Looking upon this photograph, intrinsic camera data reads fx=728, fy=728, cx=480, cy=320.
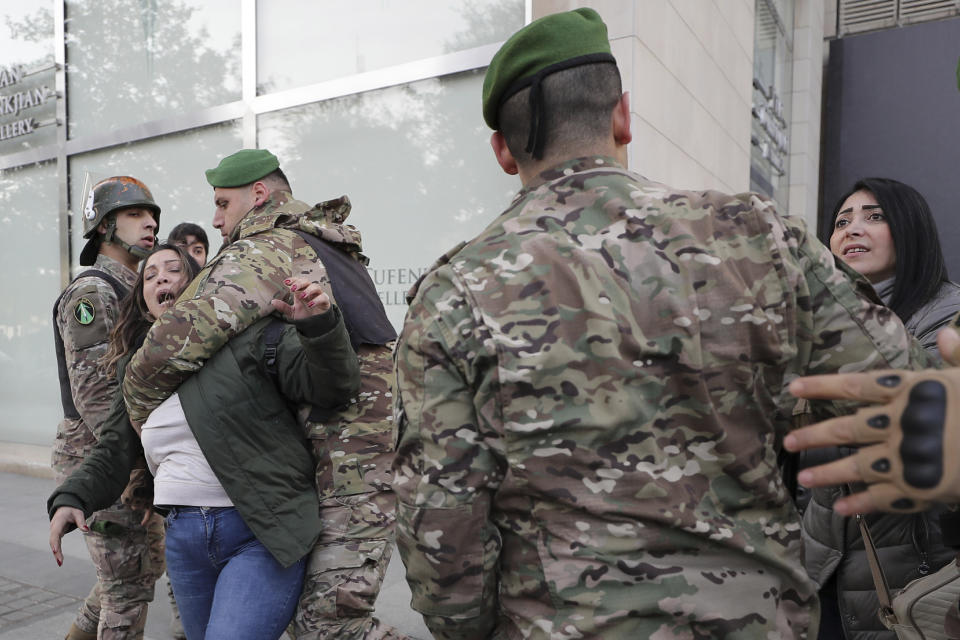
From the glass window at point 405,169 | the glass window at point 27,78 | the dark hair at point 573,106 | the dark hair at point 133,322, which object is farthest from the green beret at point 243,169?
the glass window at point 27,78

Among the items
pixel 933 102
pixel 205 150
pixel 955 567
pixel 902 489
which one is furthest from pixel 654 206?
pixel 933 102

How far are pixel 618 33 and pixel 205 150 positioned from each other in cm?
422

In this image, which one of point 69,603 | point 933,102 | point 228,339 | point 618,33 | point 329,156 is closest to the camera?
point 228,339

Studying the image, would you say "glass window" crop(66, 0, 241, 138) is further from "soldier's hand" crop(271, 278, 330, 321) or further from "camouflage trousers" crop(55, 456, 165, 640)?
"soldier's hand" crop(271, 278, 330, 321)

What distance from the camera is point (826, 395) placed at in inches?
37.4

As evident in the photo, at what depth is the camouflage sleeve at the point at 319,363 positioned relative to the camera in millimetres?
1969

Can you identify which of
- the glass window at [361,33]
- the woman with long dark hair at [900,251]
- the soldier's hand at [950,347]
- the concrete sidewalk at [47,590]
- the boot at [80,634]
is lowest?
the concrete sidewalk at [47,590]

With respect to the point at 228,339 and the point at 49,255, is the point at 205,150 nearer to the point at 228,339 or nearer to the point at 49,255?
the point at 49,255

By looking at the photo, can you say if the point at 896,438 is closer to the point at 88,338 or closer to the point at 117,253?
the point at 88,338

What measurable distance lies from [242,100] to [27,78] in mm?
3851

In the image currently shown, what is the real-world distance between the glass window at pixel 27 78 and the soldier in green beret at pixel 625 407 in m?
9.04

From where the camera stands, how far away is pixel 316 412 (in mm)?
2211

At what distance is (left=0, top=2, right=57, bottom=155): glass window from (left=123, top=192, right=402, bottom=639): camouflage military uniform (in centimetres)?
782

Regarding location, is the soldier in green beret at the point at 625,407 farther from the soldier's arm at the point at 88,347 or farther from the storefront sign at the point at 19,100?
the storefront sign at the point at 19,100
